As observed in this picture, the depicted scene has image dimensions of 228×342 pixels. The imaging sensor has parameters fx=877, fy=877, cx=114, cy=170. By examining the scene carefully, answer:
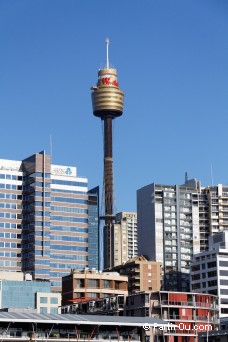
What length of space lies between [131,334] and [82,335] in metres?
11.2

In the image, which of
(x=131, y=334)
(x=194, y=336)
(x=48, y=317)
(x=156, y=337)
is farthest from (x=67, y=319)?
(x=194, y=336)

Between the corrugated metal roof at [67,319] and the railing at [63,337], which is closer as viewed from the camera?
the corrugated metal roof at [67,319]

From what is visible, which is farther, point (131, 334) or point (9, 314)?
point (131, 334)

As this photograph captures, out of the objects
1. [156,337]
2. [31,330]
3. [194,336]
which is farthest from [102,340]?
[194,336]

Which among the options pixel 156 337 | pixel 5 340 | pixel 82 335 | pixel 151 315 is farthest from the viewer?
pixel 151 315

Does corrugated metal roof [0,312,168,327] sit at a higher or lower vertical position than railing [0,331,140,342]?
higher

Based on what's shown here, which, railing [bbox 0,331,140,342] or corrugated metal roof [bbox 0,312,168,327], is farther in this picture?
railing [bbox 0,331,140,342]

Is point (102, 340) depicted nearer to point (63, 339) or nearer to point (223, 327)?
point (63, 339)

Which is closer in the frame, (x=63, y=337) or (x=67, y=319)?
(x=67, y=319)

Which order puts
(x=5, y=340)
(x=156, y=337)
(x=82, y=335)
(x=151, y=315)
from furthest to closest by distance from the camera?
1. (x=151, y=315)
2. (x=156, y=337)
3. (x=82, y=335)
4. (x=5, y=340)

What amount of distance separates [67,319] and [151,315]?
43.1 metres

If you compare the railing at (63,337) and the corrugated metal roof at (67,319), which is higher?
the corrugated metal roof at (67,319)

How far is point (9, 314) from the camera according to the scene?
15650cm

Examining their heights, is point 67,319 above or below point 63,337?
above
